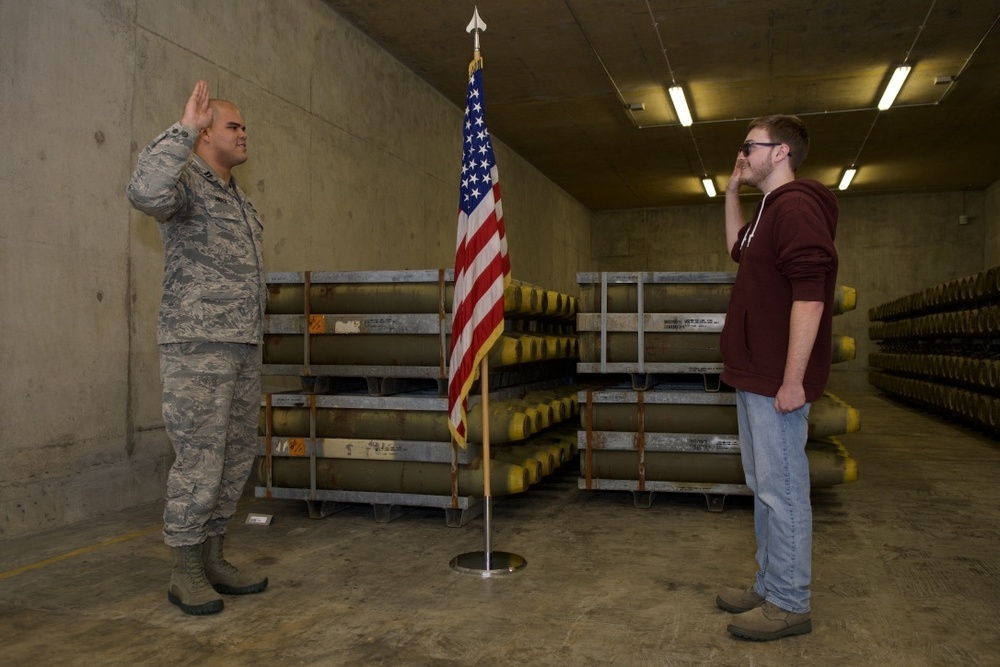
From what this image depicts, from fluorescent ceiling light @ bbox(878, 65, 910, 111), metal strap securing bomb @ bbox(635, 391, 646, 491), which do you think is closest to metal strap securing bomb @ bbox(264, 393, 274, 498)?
metal strap securing bomb @ bbox(635, 391, 646, 491)

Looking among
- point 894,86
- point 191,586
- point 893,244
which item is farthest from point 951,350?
point 191,586

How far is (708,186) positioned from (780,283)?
17640mm

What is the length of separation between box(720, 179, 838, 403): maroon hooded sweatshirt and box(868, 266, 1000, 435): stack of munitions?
8.13 metres

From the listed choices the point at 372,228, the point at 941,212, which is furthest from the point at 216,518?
the point at 941,212

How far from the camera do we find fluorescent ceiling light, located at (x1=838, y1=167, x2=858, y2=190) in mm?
18350

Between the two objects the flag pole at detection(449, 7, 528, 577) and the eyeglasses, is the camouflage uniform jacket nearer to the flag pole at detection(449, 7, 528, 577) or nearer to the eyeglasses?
the flag pole at detection(449, 7, 528, 577)

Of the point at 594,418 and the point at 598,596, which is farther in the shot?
the point at 594,418

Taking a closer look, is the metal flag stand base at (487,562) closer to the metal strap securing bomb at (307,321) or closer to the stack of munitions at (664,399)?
the stack of munitions at (664,399)

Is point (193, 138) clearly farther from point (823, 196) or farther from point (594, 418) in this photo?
point (594, 418)

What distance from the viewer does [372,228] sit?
10.2 m

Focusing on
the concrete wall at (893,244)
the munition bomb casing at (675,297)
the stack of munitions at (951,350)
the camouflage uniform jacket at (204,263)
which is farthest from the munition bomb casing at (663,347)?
the concrete wall at (893,244)

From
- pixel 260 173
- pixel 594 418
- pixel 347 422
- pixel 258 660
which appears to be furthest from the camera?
pixel 260 173

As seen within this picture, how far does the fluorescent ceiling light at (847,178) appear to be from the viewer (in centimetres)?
1835

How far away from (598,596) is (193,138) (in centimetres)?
291
